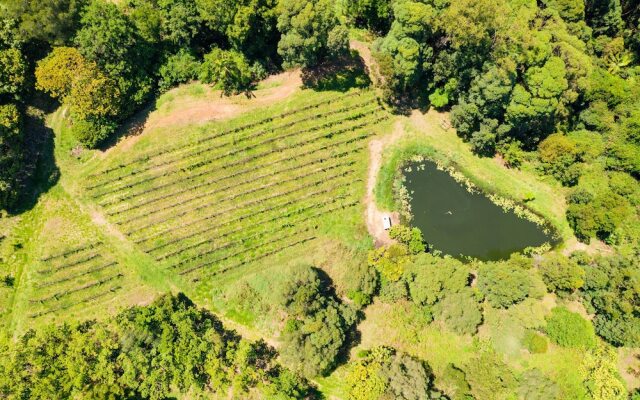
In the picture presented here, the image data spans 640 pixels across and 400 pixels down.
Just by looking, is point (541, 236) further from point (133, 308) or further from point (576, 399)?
point (133, 308)

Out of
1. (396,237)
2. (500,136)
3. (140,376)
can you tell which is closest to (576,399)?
(396,237)

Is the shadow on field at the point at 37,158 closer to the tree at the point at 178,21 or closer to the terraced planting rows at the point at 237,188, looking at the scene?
the terraced planting rows at the point at 237,188

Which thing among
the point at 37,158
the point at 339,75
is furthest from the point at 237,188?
the point at 37,158

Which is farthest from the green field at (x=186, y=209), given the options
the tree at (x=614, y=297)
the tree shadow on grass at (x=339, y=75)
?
the tree at (x=614, y=297)

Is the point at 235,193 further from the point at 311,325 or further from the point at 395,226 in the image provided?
the point at 395,226

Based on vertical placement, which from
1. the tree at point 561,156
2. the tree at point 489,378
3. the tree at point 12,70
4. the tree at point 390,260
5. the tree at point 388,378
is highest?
the tree at point 12,70

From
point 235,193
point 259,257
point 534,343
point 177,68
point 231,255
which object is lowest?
point 534,343
